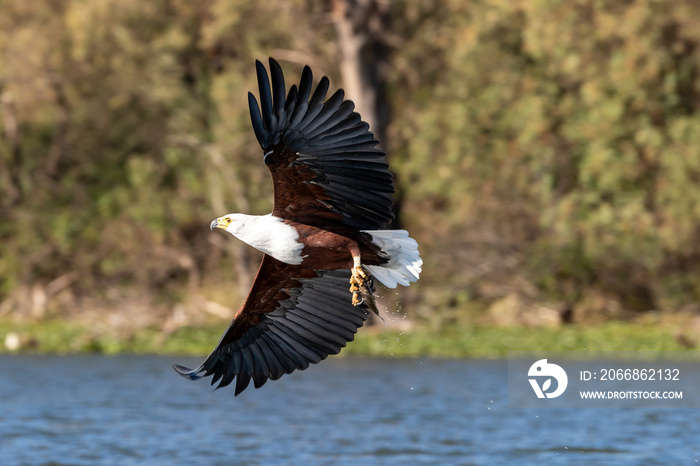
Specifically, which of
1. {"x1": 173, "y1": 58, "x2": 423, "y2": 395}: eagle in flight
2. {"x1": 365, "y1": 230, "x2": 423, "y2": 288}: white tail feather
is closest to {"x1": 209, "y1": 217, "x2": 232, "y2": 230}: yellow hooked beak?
{"x1": 173, "y1": 58, "x2": 423, "y2": 395}: eagle in flight

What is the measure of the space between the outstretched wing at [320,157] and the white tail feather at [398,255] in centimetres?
9

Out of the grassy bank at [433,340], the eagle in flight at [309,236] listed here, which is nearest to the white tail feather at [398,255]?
the eagle in flight at [309,236]

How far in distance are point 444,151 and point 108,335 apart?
6307mm

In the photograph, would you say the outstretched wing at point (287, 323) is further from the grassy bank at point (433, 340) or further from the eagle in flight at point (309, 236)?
the grassy bank at point (433, 340)

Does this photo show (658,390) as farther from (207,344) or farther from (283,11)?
(283,11)

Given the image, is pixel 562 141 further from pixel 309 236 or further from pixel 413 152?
pixel 309 236

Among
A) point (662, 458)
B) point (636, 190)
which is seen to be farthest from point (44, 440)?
point (636, 190)

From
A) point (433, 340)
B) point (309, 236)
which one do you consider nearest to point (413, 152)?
point (433, 340)

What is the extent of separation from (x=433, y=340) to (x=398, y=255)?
1069 cm

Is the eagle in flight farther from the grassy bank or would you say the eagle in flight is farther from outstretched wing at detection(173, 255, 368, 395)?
the grassy bank

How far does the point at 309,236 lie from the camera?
22.9 ft

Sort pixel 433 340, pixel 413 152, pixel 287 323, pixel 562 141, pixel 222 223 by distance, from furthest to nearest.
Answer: pixel 413 152
pixel 562 141
pixel 433 340
pixel 287 323
pixel 222 223

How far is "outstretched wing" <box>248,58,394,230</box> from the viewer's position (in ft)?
21.9

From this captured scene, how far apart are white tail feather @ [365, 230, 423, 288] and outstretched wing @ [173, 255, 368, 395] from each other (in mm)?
795
